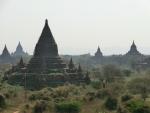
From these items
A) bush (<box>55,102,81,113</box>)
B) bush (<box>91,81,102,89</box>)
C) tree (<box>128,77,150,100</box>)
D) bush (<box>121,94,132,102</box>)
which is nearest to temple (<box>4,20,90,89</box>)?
bush (<box>91,81,102,89</box>)

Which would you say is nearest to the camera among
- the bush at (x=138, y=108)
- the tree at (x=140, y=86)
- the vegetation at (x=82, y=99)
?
the bush at (x=138, y=108)

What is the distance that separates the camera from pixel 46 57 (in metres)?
70.9

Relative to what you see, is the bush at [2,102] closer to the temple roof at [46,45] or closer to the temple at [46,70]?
the temple at [46,70]

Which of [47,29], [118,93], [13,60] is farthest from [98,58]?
[118,93]

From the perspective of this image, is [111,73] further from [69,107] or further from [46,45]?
[69,107]

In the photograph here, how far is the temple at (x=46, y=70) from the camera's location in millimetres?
65250

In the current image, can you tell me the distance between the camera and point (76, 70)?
233 ft

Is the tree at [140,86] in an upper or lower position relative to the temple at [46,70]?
lower

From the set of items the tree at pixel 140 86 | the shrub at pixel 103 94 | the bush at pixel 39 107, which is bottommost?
the bush at pixel 39 107

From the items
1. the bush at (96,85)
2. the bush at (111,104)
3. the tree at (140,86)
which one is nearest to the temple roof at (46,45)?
the bush at (96,85)

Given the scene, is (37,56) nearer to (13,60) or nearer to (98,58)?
(13,60)

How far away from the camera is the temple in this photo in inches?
2569

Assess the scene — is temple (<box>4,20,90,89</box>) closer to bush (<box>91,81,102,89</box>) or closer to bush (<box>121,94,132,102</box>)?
bush (<box>91,81,102,89</box>)

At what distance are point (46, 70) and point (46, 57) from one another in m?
3.60
